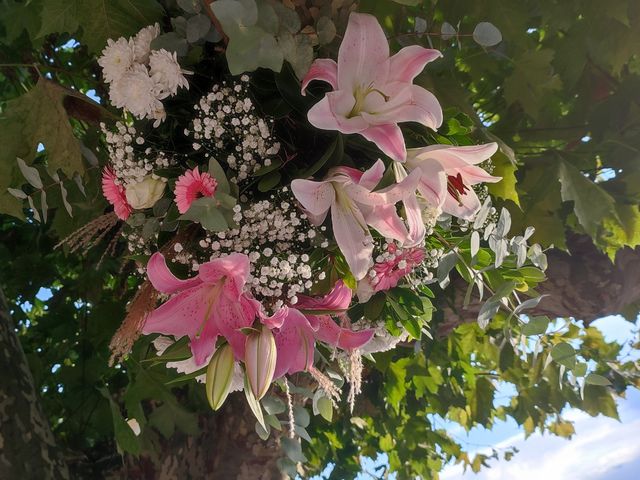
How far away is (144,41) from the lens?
2.47 ft

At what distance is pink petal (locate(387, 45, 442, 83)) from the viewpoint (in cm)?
69

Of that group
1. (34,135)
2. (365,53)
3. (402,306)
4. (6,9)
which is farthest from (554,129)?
(6,9)

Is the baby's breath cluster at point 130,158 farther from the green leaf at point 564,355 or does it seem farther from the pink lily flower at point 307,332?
the green leaf at point 564,355

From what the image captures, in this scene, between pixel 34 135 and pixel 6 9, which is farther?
pixel 6 9

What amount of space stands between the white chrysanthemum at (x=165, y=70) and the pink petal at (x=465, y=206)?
1.15ft

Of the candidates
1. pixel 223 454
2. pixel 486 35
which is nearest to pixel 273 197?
pixel 486 35

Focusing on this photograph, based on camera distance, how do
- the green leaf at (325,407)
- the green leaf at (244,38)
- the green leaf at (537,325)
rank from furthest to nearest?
A: the green leaf at (325,407) → the green leaf at (537,325) → the green leaf at (244,38)

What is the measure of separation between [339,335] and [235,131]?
0.30 meters

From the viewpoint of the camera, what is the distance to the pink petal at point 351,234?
2.33 feet

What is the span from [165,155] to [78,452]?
150cm

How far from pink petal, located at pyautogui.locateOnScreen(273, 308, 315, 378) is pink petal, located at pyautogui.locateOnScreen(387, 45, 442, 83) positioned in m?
0.29

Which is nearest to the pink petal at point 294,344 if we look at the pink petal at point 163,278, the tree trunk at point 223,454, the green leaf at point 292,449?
the pink petal at point 163,278

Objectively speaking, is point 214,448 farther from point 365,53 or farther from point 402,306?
point 365,53

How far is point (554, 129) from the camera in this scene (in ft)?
5.21
